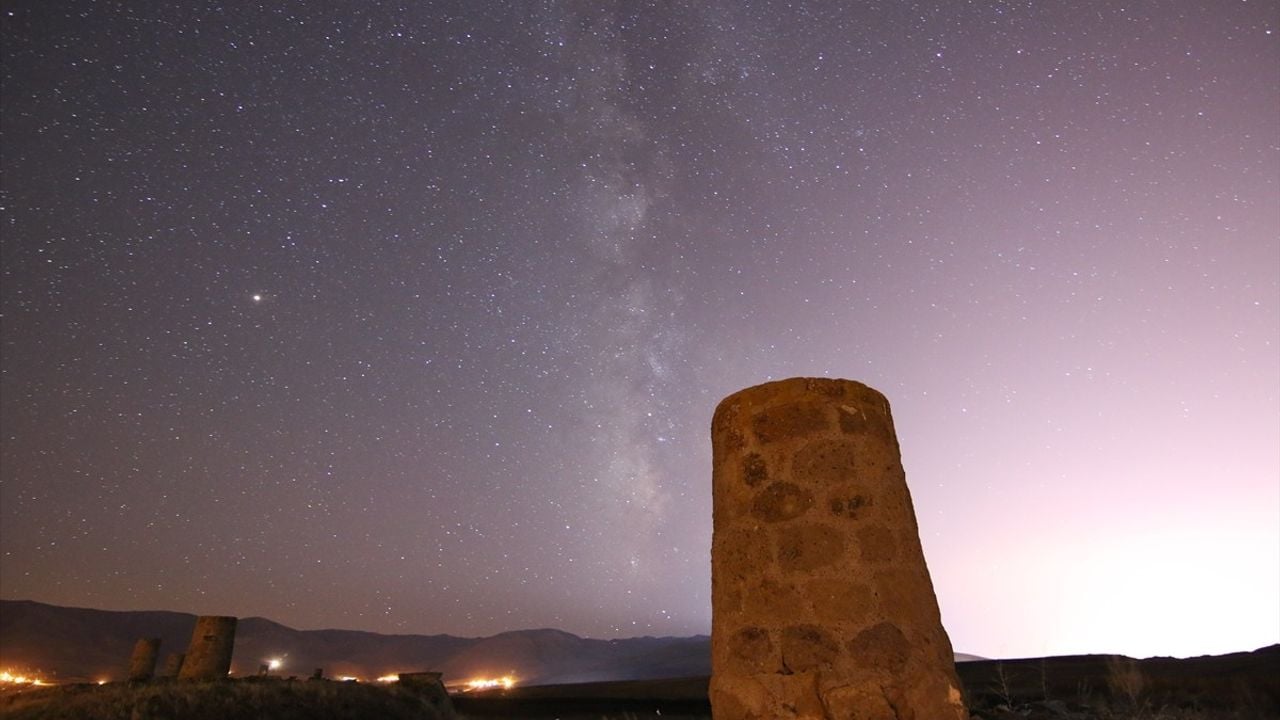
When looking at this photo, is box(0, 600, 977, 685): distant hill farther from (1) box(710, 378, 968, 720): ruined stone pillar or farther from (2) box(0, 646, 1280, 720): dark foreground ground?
(1) box(710, 378, 968, 720): ruined stone pillar

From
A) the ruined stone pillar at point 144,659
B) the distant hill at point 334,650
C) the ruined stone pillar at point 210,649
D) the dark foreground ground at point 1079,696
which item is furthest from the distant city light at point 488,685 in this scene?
the ruined stone pillar at point 210,649

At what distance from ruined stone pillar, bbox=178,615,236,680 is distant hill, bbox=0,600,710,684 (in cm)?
5809

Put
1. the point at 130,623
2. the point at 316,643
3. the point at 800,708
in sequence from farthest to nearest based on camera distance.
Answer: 1. the point at 316,643
2. the point at 130,623
3. the point at 800,708

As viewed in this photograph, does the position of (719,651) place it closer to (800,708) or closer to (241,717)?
(800,708)

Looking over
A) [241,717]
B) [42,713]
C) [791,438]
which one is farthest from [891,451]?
[42,713]

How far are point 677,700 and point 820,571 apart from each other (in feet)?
67.3

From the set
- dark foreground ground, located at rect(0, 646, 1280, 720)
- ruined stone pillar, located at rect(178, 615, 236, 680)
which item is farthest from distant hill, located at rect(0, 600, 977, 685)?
dark foreground ground, located at rect(0, 646, 1280, 720)

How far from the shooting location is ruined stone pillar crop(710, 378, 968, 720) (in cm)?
358

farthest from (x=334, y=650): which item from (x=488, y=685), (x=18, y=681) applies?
(x=18, y=681)

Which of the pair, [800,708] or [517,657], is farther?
[517,657]

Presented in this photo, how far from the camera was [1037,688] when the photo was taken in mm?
17531

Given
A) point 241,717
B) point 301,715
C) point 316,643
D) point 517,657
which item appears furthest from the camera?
point 517,657

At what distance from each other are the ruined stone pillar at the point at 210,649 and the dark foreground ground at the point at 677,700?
13.2 ft

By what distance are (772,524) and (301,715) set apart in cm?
1437
